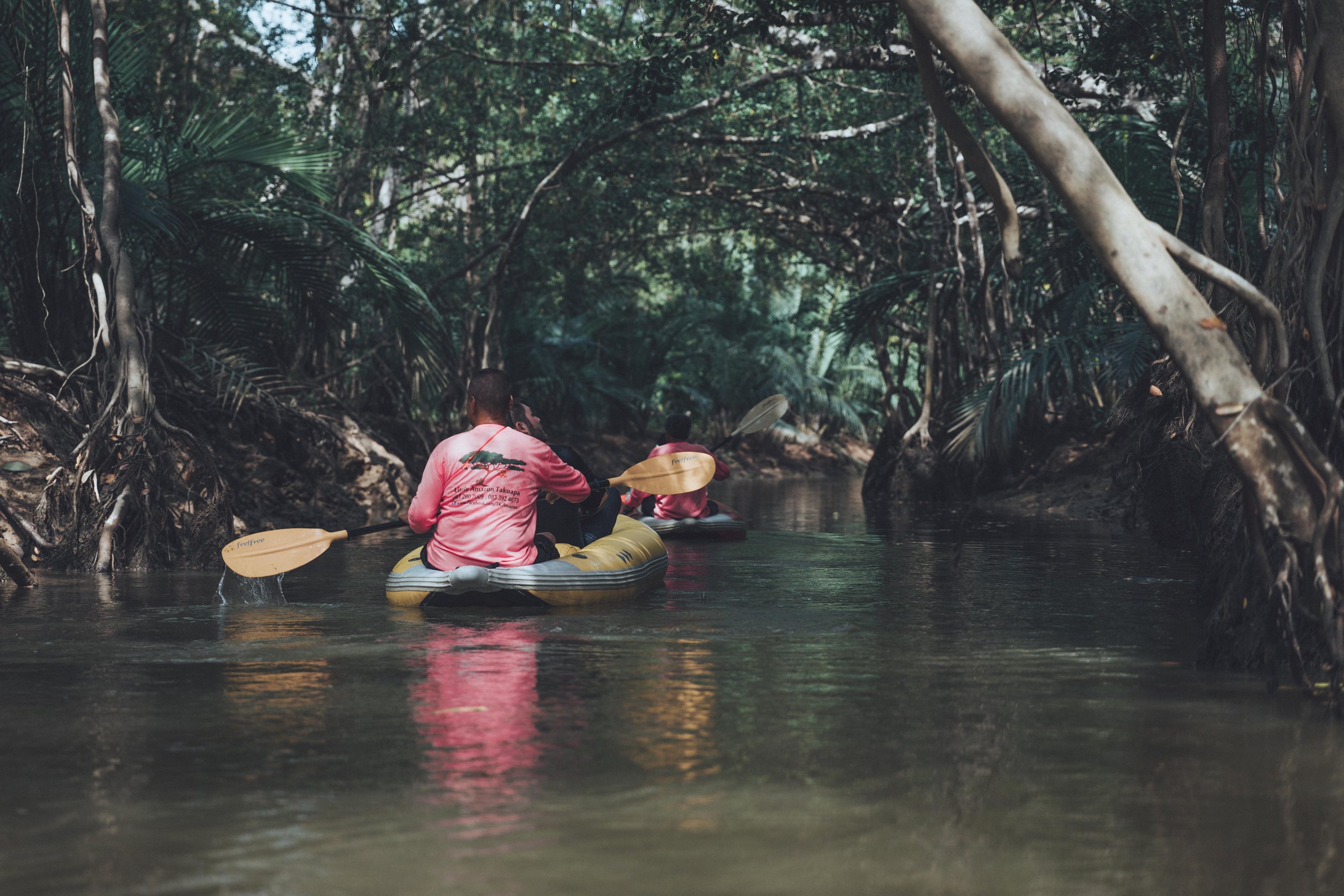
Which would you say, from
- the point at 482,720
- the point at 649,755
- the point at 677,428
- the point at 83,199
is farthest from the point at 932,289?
the point at 649,755

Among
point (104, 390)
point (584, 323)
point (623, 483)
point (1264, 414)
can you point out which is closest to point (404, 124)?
point (584, 323)

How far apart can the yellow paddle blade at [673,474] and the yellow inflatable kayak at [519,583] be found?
154 centimetres

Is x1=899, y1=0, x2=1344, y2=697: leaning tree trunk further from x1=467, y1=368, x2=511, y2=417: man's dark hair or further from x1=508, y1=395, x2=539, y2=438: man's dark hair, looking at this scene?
x1=508, y1=395, x2=539, y2=438: man's dark hair

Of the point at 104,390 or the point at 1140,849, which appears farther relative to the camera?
the point at 104,390

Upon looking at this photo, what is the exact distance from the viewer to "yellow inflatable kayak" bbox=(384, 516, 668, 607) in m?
8.25

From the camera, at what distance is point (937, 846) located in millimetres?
3682

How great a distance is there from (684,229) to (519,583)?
19.9 metres

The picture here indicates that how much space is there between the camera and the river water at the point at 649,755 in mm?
3525

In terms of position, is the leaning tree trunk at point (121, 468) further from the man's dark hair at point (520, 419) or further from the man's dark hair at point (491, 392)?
the man's dark hair at point (491, 392)

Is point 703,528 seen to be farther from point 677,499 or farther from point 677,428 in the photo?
point 677,428

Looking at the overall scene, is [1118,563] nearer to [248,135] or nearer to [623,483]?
[623,483]

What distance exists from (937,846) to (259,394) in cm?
1107

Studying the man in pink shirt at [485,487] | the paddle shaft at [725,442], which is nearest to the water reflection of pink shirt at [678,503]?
the paddle shaft at [725,442]

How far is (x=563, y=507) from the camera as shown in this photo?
9430 millimetres
